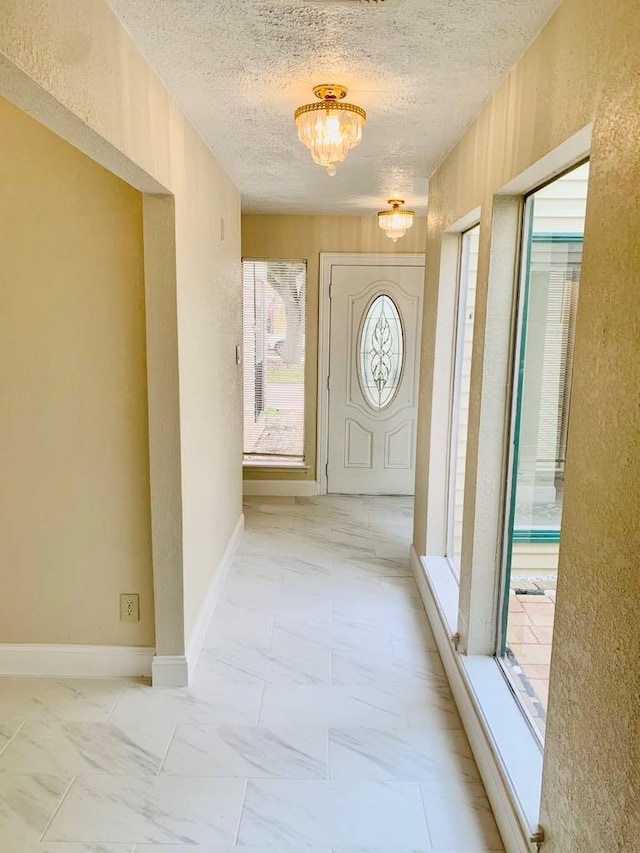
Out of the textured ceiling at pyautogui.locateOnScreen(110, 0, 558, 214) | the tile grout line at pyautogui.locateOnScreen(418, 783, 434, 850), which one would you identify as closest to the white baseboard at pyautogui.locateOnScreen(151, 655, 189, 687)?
the tile grout line at pyautogui.locateOnScreen(418, 783, 434, 850)

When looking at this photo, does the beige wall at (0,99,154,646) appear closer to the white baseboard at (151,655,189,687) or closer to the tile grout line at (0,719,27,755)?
the white baseboard at (151,655,189,687)

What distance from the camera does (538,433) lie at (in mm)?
2486

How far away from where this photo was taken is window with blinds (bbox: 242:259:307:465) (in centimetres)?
529

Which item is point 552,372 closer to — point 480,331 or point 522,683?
point 480,331

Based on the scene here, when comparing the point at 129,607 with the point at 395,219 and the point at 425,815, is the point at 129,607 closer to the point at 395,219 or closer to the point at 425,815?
the point at 425,815

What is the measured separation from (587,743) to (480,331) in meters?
1.53

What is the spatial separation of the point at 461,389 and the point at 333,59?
6.39ft

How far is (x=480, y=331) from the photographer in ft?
8.04

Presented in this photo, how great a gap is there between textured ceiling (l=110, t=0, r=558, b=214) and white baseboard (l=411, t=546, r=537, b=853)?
7.29ft

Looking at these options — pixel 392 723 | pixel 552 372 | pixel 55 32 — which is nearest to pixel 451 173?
pixel 552 372

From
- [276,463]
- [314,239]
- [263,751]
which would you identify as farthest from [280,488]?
[263,751]

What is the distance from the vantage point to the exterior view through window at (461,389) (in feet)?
11.1

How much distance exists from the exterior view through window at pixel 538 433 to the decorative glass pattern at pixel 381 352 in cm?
303

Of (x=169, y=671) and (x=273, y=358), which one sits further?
(x=273, y=358)
